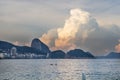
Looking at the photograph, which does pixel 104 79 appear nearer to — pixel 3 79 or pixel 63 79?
pixel 63 79

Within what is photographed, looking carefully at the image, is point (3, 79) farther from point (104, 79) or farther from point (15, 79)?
point (104, 79)

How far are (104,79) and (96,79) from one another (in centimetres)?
254

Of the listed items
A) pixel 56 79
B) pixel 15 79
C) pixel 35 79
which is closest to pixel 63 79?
pixel 56 79

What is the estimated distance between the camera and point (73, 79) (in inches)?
3888

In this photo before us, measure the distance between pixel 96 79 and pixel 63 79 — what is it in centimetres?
1057

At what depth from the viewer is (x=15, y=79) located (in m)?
97.8

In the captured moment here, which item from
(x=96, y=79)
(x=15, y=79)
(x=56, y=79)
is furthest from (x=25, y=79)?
(x=96, y=79)

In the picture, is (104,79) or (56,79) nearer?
(104,79)

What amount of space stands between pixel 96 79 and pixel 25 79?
21499mm

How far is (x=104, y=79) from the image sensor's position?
92.4 metres

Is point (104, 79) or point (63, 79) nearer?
point (104, 79)

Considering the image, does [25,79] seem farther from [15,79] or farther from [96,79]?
[96,79]

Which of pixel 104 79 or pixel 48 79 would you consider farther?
pixel 48 79

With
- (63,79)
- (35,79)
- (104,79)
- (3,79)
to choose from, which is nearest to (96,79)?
(104,79)
